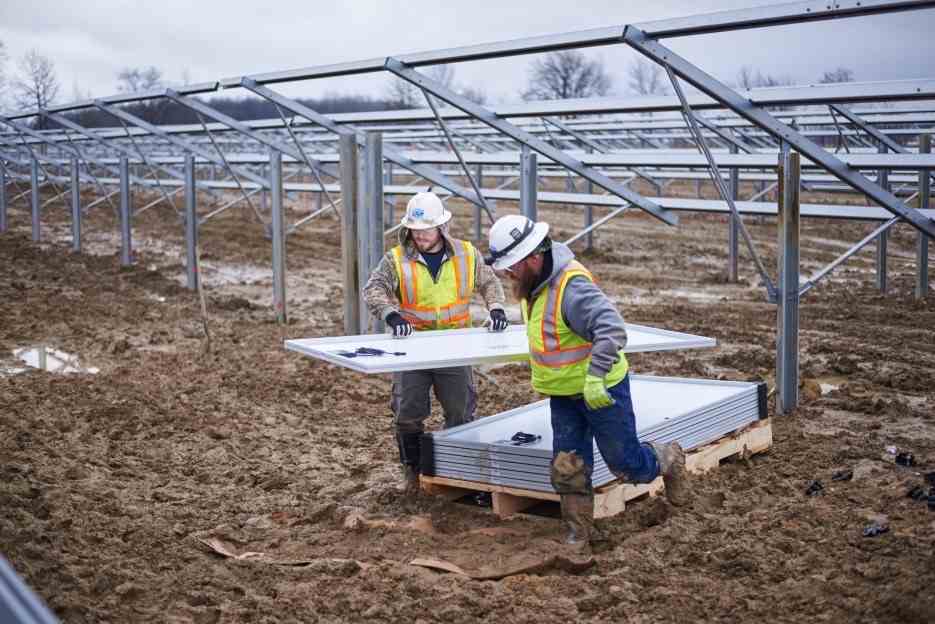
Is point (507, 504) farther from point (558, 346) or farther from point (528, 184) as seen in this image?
point (528, 184)

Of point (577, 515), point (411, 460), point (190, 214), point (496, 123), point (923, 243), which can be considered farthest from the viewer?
point (190, 214)

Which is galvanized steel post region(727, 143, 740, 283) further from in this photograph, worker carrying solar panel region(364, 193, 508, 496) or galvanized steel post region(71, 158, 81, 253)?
galvanized steel post region(71, 158, 81, 253)

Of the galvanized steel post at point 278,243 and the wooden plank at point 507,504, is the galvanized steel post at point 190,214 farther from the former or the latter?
the wooden plank at point 507,504

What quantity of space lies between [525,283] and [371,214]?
16.9 feet

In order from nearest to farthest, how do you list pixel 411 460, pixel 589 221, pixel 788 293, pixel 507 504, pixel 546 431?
pixel 507 504 → pixel 546 431 → pixel 411 460 → pixel 788 293 → pixel 589 221

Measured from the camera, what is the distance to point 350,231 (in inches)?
387

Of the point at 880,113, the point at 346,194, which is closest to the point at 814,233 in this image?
the point at 880,113

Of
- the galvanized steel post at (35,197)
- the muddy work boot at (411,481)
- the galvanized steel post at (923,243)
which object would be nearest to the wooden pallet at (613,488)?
the muddy work boot at (411,481)

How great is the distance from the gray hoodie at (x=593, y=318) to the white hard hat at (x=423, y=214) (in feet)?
3.76

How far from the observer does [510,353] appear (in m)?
5.30

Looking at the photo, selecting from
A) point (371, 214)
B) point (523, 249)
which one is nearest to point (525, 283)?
point (523, 249)

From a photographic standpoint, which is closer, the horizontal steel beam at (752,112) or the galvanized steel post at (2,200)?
the horizontal steel beam at (752,112)

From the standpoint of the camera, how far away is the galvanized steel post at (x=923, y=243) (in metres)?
12.3

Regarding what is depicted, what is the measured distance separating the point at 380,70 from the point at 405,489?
14.8ft
